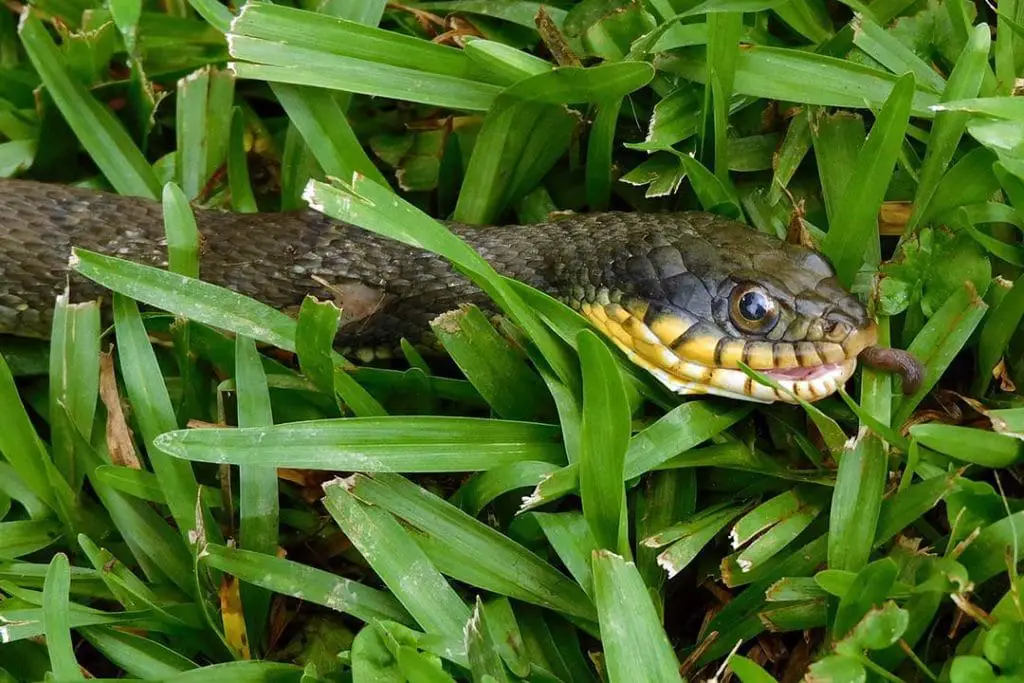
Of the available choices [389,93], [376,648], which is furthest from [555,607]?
[389,93]

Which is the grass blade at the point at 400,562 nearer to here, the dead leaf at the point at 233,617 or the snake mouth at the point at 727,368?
the dead leaf at the point at 233,617

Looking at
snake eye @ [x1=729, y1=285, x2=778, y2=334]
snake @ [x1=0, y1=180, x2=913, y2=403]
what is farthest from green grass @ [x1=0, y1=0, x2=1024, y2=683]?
snake eye @ [x1=729, y1=285, x2=778, y2=334]

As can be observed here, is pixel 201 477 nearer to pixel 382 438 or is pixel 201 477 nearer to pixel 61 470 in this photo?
pixel 61 470

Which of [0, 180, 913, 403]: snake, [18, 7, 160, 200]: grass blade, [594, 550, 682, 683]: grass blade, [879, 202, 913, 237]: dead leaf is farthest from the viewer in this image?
[18, 7, 160, 200]: grass blade

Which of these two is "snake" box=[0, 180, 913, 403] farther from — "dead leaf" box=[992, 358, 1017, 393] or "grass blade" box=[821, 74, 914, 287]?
"dead leaf" box=[992, 358, 1017, 393]

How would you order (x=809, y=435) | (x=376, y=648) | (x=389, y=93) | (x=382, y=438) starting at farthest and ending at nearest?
(x=389, y=93) → (x=809, y=435) → (x=382, y=438) → (x=376, y=648)

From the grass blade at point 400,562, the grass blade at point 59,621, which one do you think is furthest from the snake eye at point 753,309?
the grass blade at point 59,621

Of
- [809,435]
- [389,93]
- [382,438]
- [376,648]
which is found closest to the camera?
[376,648]

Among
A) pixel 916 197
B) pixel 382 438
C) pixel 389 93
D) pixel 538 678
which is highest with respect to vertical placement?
pixel 389 93
